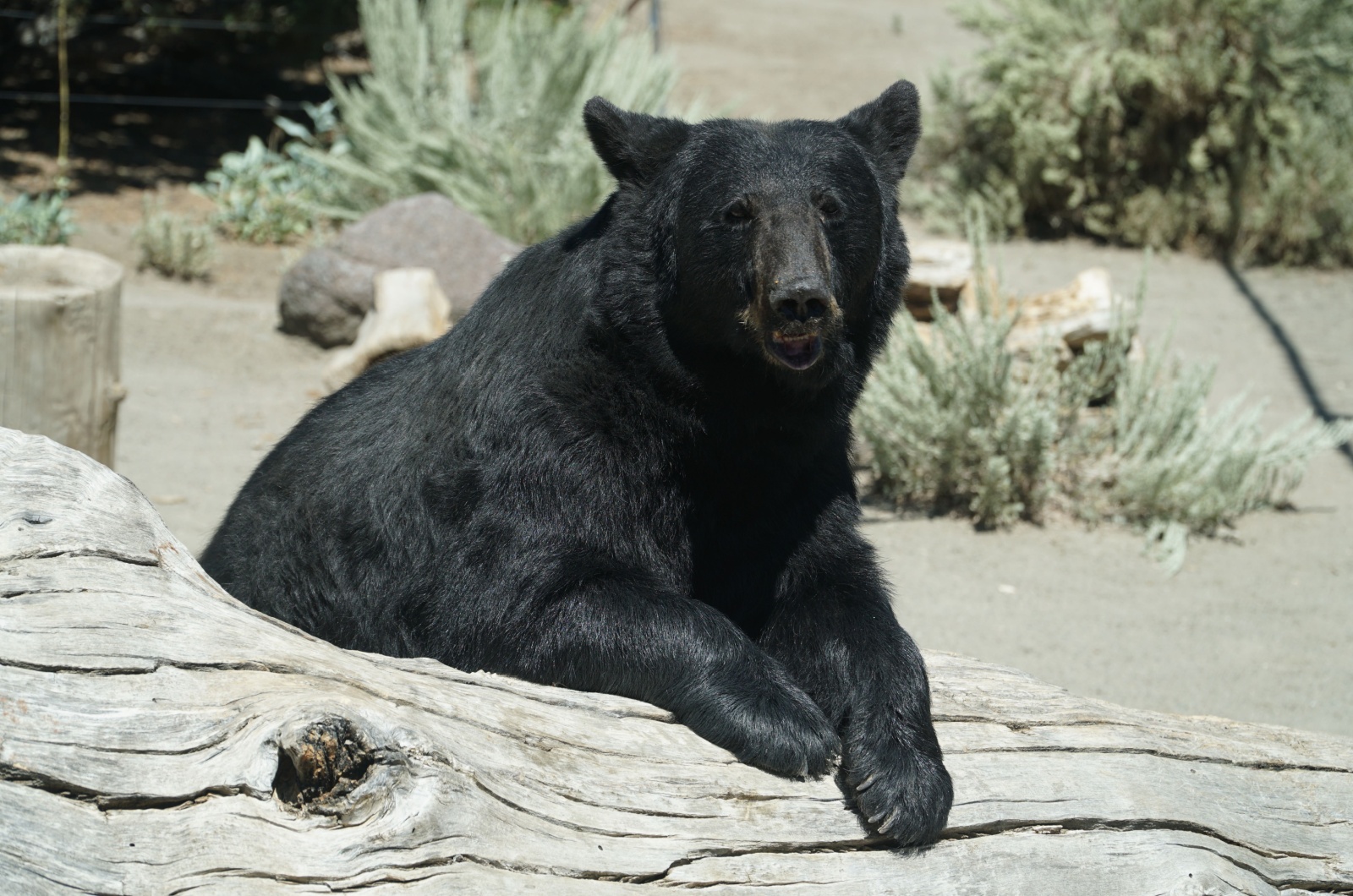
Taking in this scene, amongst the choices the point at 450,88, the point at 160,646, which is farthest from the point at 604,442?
the point at 450,88

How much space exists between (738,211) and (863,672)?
1238mm

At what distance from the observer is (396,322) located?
795 centimetres

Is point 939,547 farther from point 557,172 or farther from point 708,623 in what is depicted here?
point 557,172

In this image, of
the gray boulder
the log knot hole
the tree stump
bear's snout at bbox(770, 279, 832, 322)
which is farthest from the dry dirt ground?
the log knot hole

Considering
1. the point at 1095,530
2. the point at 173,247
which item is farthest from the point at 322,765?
the point at 173,247

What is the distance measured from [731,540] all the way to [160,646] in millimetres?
1533

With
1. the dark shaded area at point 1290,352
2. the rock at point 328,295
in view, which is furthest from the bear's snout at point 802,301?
the rock at point 328,295

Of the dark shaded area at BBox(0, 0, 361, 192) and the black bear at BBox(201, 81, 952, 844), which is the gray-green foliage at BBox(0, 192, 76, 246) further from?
the black bear at BBox(201, 81, 952, 844)

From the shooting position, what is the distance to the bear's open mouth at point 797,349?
309 cm

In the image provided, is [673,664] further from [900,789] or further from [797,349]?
[797,349]

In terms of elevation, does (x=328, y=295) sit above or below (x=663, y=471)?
below

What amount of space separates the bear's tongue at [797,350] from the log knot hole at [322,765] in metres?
1.43

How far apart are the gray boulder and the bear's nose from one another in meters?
6.05

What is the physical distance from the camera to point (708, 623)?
294cm
